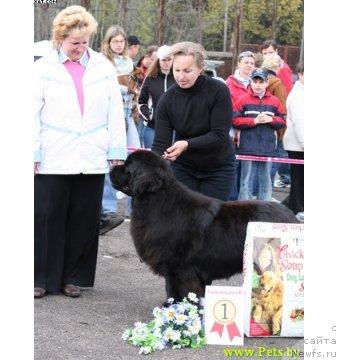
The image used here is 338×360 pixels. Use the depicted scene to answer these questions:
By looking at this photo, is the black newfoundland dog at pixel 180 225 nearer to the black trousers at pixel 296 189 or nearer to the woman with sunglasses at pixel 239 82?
the woman with sunglasses at pixel 239 82

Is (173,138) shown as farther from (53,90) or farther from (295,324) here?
(295,324)

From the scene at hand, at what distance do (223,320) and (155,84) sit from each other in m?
4.84

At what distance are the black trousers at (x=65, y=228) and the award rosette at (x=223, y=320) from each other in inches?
61.2

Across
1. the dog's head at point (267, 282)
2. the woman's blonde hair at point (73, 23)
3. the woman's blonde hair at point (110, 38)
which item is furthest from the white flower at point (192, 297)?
the woman's blonde hair at point (110, 38)

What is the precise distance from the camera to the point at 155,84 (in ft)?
30.3

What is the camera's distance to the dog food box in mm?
5051

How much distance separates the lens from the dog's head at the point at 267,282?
5062mm

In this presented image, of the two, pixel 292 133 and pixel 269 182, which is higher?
pixel 292 133

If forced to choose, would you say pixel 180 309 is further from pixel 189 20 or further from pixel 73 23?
pixel 189 20

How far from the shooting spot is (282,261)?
5102mm

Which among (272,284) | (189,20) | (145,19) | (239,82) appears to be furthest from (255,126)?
(189,20)

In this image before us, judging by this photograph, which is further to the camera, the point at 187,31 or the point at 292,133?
the point at 187,31
